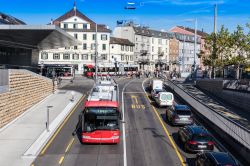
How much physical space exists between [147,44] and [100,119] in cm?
9609

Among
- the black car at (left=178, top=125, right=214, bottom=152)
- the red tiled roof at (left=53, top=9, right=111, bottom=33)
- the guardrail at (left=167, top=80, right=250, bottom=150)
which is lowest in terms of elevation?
the black car at (left=178, top=125, right=214, bottom=152)

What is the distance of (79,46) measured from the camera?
102250 millimetres

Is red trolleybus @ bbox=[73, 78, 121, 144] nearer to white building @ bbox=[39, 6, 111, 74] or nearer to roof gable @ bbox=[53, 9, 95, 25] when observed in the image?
white building @ bbox=[39, 6, 111, 74]

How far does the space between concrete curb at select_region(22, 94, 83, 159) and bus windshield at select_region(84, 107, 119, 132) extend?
3466 millimetres

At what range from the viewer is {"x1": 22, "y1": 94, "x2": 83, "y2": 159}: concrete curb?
25.1 meters

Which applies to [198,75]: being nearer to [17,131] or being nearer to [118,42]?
[118,42]

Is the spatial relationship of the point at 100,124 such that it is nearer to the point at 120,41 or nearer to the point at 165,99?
the point at 165,99

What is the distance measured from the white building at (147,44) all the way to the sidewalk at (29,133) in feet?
240

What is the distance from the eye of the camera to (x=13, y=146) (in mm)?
26719

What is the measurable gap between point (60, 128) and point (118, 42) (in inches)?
2972

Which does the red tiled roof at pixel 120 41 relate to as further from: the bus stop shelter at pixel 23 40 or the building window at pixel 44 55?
the bus stop shelter at pixel 23 40

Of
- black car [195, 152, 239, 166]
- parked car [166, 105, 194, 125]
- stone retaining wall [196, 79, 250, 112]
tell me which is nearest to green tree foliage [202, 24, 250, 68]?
stone retaining wall [196, 79, 250, 112]

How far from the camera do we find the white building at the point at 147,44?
11669cm

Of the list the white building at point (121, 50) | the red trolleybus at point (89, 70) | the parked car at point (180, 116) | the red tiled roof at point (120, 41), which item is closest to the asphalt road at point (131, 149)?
the parked car at point (180, 116)
